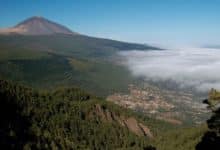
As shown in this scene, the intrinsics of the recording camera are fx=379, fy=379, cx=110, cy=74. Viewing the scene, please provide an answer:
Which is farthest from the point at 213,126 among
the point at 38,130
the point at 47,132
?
the point at 47,132

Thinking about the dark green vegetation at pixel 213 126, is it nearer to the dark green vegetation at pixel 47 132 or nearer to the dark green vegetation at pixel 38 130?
the dark green vegetation at pixel 47 132

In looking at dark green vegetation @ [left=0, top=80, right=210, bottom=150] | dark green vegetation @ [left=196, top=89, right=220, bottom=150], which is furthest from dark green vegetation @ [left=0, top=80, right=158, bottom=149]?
dark green vegetation @ [left=196, top=89, right=220, bottom=150]

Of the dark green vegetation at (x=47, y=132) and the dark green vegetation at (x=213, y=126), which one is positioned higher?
the dark green vegetation at (x=213, y=126)

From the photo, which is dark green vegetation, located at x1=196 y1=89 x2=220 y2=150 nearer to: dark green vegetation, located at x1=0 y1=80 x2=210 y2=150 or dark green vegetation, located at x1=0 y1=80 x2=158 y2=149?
dark green vegetation, located at x1=0 y1=80 x2=210 y2=150

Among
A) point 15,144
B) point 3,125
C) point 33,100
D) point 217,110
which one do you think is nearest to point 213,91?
point 217,110

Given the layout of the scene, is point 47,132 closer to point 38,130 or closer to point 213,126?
point 38,130

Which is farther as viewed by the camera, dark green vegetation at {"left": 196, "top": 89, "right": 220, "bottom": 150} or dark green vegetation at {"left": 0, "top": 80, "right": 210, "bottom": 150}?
dark green vegetation at {"left": 0, "top": 80, "right": 210, "bottom": 150}

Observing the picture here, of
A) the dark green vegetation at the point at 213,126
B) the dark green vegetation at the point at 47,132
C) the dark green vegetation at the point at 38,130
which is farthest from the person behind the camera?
the dark green vegetation at the point at 47,132

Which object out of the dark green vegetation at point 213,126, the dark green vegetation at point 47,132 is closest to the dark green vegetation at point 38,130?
the dark green vegetation at point 47,132

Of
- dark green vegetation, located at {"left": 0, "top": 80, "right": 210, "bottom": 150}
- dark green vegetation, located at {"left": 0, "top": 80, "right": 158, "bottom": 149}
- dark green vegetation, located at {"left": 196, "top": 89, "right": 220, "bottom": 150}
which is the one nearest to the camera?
dark green vegetation, located at {"left": 196, "top": 89, "right": 220, "bottom": 150}
